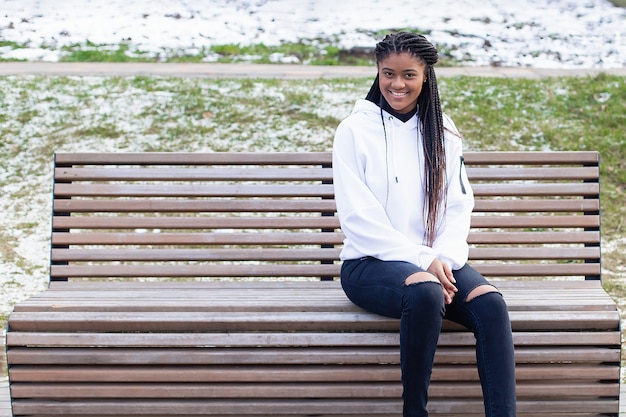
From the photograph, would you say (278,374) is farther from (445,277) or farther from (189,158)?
(189,158)

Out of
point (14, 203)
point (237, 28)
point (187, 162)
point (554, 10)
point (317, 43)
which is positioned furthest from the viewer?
A: point (554, 10)

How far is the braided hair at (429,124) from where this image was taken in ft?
10.4

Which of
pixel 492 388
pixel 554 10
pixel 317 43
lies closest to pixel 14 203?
pixel 492 388

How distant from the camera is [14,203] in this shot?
589 centimetres

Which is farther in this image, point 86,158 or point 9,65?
point 9,65

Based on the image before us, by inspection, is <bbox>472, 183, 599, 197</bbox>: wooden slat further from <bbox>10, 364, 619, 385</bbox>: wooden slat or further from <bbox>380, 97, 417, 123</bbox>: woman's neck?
<bbox>10, 364, 619, 385</bbox>: wooden slat

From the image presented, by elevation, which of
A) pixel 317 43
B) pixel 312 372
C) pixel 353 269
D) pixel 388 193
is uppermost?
pixel 317 43

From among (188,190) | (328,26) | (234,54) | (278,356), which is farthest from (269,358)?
(328,26)

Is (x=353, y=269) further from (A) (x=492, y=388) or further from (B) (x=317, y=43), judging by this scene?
(B) (x=317, y=43)

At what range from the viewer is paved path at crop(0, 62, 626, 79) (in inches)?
319

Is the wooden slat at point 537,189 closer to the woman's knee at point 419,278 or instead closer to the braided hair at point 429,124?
the braided hair at point 429,124

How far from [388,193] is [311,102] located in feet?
12.8

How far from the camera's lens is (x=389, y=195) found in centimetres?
320

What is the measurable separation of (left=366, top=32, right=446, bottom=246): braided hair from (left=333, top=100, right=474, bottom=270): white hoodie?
1.1 inches
